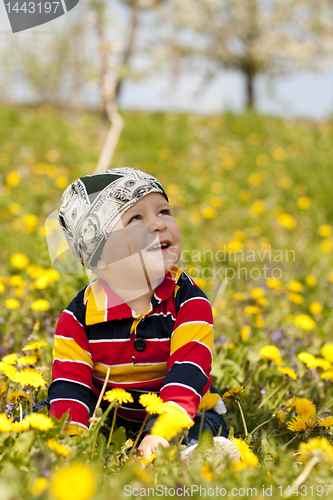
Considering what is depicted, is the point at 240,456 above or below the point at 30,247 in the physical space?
above

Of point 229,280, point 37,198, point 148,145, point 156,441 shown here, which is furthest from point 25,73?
point 156,441

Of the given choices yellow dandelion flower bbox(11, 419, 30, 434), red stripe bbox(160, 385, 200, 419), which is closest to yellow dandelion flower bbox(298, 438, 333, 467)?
red stripe bbox(160, 385, 200, 419)

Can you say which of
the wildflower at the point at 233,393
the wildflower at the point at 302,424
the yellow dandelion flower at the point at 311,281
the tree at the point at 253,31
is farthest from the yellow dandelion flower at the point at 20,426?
the tree at the point at 253,31

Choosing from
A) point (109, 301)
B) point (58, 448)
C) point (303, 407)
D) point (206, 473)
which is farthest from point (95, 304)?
point (303, 407)

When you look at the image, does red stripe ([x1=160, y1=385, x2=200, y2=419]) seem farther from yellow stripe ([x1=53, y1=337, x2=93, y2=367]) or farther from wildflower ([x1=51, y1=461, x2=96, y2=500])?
wildflower ([x1=51, y1=461, x2=96, y2=500])

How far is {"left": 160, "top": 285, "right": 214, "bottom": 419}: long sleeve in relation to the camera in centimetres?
123

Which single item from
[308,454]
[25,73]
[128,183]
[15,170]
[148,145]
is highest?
[128,183]

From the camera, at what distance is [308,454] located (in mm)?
843

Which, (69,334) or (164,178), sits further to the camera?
(164,178)

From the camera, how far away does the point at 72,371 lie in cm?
136

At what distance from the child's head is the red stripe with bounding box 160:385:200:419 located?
0.36 metres

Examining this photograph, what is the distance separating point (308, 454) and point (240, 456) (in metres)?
0.33

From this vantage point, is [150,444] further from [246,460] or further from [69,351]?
[69,351]

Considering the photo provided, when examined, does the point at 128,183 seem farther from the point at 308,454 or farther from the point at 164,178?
the point at 164,178
